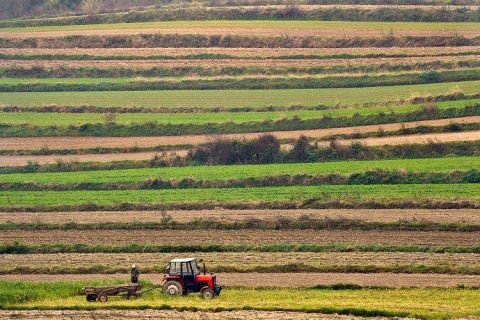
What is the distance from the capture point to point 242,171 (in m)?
56.4

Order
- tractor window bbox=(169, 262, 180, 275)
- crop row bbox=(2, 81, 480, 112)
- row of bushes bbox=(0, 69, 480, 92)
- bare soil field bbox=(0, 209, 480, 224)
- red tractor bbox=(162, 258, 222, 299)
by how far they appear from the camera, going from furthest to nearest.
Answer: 1. row of bushes bbox=(0, 69, 480, 92)
2. crop row bbox=(2, 81, 480, 112)
3. bare soil field bbox=(0, 209, 480, 224)
4. tractor window bbox=(169, 262, 180, 275)
5. red tractor bbox=(162, 258, 222, 299)

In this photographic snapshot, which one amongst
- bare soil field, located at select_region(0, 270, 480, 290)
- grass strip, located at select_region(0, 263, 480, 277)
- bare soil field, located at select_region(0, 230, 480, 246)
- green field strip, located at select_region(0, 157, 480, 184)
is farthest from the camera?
green field strip, located at select_region(0, 157, 480, 184)

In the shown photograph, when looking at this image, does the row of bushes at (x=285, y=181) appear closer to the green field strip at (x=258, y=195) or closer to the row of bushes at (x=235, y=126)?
the green field strip at (x=258, y=195)

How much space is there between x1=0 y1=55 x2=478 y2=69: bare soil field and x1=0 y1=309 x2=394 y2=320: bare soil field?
44391 mm

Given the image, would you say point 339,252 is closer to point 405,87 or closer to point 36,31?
point 405,87

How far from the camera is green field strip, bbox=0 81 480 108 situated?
2709 inches

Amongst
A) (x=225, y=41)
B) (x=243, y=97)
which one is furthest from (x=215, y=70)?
(x=225, y=41)

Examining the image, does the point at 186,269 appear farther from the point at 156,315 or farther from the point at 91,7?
the point at 91,7

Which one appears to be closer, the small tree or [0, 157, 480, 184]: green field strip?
[0, 157, 480, 184]: green field strip

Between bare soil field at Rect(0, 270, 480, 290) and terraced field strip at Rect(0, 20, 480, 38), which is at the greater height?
terraced field strip at Rect(0, 20, 480, 38)

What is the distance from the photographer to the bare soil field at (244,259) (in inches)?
1619

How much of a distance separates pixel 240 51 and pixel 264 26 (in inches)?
→ 222

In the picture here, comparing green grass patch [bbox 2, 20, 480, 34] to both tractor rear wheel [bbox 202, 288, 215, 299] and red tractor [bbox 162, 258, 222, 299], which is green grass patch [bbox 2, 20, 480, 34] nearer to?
red tractor [bbox 162, 258, 222, 299]

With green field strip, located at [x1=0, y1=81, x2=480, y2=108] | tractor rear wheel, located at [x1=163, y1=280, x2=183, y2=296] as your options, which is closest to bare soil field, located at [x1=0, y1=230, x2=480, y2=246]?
tractor rear wheel, located at [x1=163, y1=280, x2=183, y2=296]
